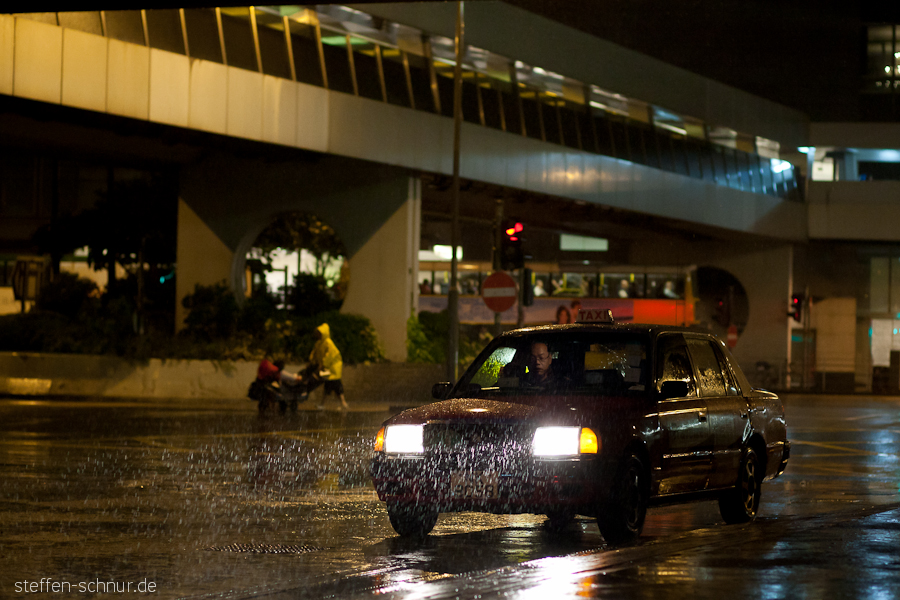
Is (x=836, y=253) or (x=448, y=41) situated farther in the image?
(x=836, y=253)

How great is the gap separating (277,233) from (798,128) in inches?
1210

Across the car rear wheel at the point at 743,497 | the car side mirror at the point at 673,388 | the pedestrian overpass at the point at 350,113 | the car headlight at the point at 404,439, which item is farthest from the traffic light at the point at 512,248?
the car headlight at the point at 404,439

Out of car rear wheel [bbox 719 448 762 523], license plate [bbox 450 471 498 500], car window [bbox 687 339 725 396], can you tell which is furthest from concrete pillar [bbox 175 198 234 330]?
license plate [bbox 450 471 498 500]

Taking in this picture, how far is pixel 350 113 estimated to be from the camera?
95.8ft

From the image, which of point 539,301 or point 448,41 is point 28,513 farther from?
point 539,301

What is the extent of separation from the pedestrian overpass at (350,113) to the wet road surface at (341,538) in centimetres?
1060

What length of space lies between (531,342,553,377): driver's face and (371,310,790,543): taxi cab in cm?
1

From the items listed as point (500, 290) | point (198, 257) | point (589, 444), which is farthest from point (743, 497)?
point (198, 257)

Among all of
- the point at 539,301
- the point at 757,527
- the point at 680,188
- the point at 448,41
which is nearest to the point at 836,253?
the point at 680,188

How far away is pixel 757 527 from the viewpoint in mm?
9297

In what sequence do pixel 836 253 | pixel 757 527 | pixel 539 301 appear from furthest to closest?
pixel 836 253
pixel 539 301
pixel 757 527

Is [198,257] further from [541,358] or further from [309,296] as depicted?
[541,358]

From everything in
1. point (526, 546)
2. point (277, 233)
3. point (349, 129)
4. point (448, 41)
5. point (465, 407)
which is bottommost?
point (526, 546)

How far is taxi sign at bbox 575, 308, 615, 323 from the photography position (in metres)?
10.3
